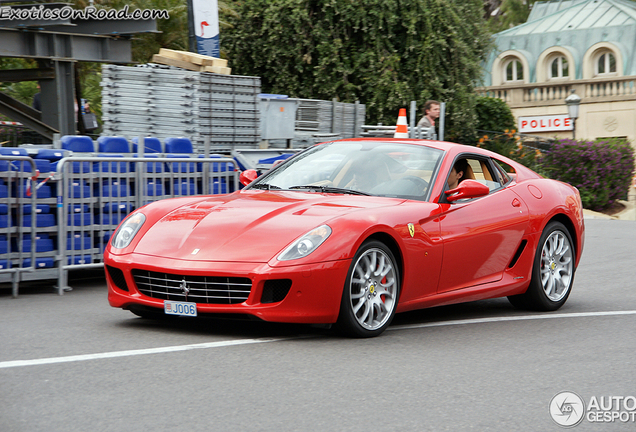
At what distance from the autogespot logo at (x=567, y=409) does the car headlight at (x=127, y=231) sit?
307cm

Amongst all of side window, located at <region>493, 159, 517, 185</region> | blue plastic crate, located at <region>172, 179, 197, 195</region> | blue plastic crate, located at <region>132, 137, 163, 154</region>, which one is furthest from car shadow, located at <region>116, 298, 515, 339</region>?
blue plastic crate, located at <region>132, 137, 163, 154</region>

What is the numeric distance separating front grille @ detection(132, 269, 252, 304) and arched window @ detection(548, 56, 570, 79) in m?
40.9

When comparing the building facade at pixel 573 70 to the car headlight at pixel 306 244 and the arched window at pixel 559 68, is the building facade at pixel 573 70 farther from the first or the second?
the car headlight at pixel 306 244

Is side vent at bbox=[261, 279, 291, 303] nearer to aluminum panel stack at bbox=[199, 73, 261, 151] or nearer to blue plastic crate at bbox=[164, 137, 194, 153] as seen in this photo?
blue plastic crate at bbox=[164, 137, 194, 153]

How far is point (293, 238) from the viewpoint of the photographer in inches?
222

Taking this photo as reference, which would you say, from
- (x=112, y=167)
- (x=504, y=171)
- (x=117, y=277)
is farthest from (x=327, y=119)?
(x=117, y=277)

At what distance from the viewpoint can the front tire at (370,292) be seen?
5.77 meters

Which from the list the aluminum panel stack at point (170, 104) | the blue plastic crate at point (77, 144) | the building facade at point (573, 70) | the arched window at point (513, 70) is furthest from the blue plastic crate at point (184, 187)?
the arched window at point (513, 70)

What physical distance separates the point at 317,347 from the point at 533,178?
10.5 feet

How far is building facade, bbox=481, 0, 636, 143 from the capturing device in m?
41.4

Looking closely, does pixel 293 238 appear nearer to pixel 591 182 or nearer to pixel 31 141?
pixel 31 141

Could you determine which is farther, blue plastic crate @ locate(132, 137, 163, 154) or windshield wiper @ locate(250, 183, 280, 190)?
blue plastic crate @ locate(132, 137, 163, 154)

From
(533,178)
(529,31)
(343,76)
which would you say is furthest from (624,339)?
(529,31)

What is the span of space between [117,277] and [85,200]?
254 cm
